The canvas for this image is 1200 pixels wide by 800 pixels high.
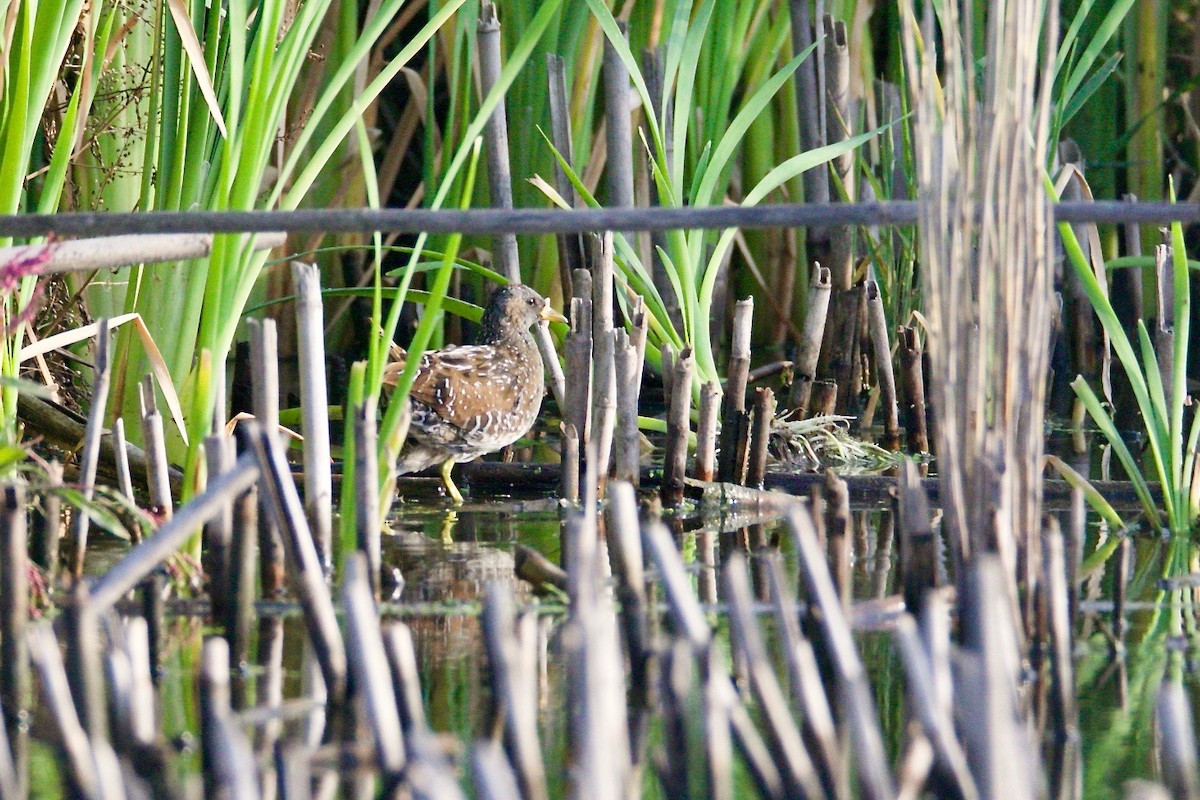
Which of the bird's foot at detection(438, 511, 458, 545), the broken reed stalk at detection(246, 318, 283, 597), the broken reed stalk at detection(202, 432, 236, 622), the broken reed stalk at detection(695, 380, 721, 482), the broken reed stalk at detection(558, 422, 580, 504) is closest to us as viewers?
the broken reed stalk at detection(202, 432, 236, 622)

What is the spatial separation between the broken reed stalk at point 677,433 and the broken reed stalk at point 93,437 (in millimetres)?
1523

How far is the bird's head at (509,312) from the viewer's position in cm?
508

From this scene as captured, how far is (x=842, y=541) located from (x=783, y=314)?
3.98m

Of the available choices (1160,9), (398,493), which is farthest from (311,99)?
(1160,9)

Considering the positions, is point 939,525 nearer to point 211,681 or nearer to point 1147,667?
point 1147,667

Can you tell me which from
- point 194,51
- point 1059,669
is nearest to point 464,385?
point 194,51

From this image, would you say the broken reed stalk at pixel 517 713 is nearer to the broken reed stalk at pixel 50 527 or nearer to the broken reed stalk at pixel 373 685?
the broken reed stalk at pixel 373 685

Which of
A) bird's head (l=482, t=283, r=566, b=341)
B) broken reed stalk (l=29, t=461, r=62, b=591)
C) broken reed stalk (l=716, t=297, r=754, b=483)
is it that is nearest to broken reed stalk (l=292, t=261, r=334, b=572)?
broken reed stalk (l=29, t=461, r=62, b=591)

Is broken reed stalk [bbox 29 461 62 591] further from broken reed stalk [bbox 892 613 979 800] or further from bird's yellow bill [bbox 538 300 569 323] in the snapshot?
bird's yellow bill [bbox 538 300 569 323]

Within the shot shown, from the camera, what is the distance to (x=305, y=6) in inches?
130

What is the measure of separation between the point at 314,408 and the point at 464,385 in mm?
1364

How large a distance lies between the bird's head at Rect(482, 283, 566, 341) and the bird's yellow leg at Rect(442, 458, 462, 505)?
0.68 m

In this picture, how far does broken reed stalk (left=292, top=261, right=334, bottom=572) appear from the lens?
122 inches

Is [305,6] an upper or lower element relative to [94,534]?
upper
